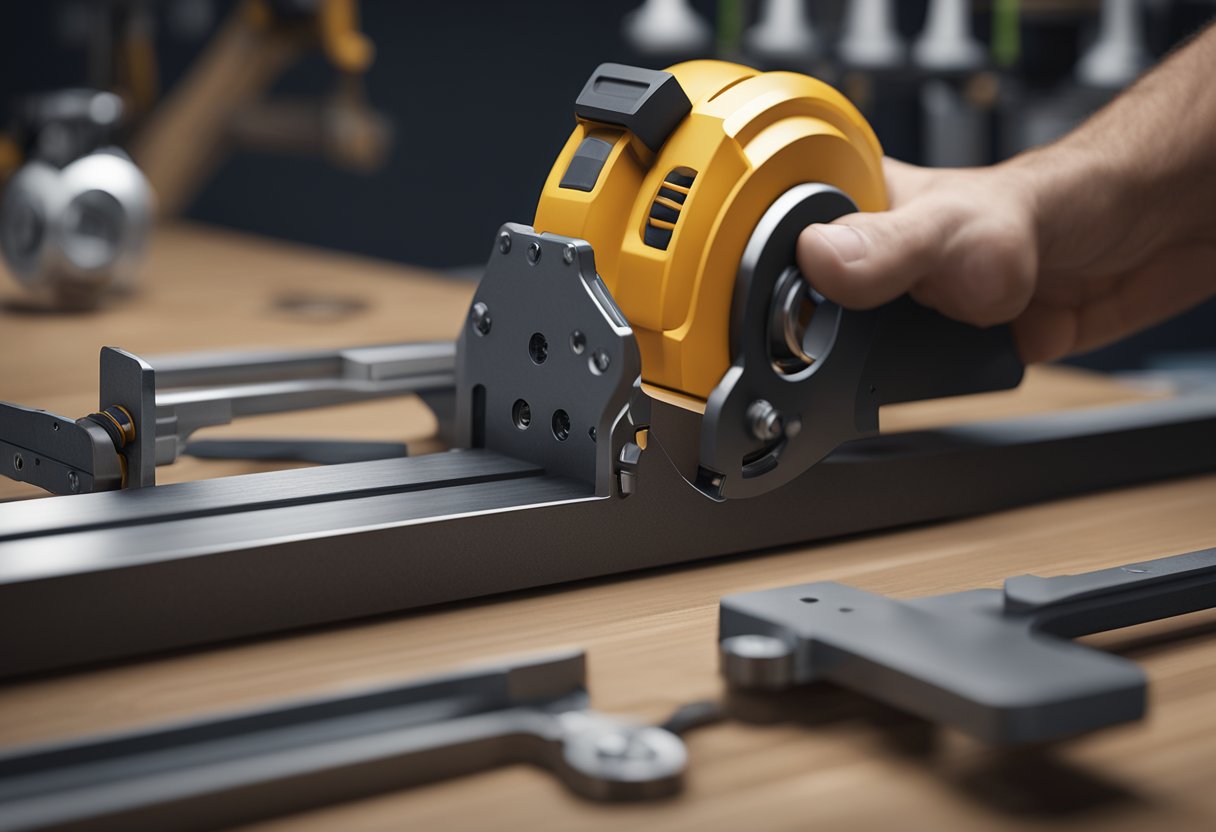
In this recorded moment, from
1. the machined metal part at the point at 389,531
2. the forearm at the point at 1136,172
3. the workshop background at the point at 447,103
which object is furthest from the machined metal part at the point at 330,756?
the workshop background at the point at 447,103

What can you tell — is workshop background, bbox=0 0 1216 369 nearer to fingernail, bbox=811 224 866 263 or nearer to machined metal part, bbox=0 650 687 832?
fingernail, bbox=811 224 866 263

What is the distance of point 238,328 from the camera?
4.98 feet

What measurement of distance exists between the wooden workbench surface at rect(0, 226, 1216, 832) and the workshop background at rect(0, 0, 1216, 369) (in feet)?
7.88

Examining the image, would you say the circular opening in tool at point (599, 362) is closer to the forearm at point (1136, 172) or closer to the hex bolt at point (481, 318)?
the hex bolt at point (481, 318)

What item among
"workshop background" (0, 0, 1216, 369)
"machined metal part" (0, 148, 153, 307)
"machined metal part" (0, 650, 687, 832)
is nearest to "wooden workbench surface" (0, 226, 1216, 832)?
"machined metal part" (0, 650, 687, 832)

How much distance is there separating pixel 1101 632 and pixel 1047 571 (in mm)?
125

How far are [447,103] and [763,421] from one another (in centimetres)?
320

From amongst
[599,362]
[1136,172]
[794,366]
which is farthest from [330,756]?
[1136,172]

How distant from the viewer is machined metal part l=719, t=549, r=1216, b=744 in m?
0.52

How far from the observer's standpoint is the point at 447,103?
384 cm

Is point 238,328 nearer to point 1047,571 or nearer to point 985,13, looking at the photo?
point 1047,571

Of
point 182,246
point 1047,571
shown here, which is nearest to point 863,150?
point 1047,571

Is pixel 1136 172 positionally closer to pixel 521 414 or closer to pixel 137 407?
pixel 521 414

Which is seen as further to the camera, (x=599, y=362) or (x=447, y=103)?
(x=447, y=103)
